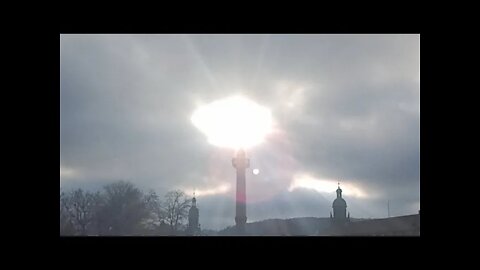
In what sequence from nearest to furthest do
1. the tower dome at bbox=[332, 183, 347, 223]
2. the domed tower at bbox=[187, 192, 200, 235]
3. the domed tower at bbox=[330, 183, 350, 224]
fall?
the domed tower at bbox=[187, 192, 200, 235] < the domed tower at bbox=[330, 183, 350, 224] < the tower dome at bbox=[332, 183, 347, 223]

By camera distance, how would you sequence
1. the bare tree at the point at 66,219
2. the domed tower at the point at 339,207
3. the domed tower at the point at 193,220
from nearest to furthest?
the bare tree at the point at 66,219 → the domed tower at the point at 193,220 → the domed tower at the point at 339,207

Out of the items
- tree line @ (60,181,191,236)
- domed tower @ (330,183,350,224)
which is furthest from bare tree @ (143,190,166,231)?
domed tower @ (330,183,350,224)

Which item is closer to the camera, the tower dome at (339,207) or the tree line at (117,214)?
the tree line at (117,214)

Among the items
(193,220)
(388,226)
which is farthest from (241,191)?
(388,226)

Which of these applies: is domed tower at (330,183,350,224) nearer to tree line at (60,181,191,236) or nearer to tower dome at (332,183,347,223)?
tower dome at (332,183,347,223)

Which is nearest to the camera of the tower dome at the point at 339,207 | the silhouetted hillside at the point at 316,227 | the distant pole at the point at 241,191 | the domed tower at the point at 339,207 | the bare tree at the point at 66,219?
the bare tree at the point at 66,219

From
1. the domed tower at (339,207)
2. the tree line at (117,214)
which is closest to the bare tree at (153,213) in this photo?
the tree line at (117,214)

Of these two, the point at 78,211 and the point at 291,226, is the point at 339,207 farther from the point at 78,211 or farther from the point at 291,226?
the point at 78,211

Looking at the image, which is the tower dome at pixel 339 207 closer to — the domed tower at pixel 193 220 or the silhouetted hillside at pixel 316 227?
A: the silhouetted hillside at pixel 316 227

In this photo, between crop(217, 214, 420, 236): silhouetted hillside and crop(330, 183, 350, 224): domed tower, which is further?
crop(330, 183, 350, 224): domed tower

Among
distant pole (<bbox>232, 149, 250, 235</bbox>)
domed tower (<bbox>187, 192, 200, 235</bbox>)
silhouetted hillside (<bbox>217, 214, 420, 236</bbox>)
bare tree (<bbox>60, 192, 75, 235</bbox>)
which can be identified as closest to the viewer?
bare tree (<bbox>60, 192, 75, 235</bbox>)
